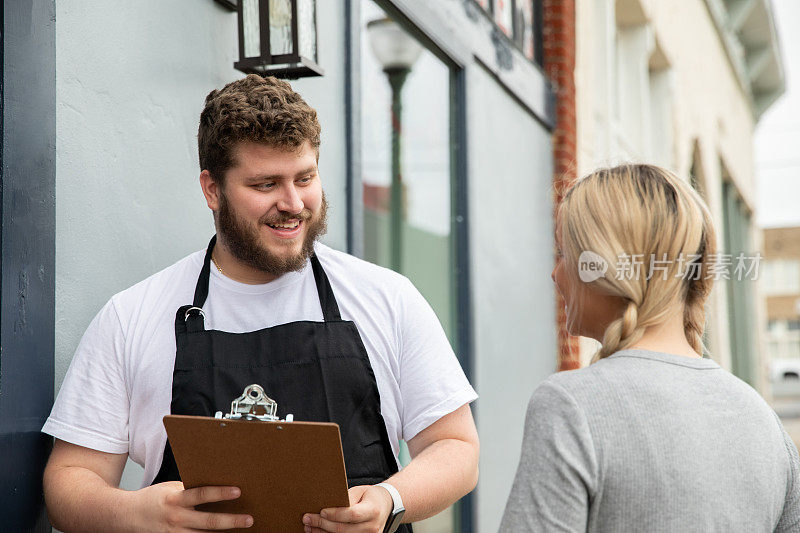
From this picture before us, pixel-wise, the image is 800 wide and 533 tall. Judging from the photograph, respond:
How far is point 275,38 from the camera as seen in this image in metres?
2.93

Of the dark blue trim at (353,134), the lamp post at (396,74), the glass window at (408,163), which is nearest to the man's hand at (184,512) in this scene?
the dark blue trim at (353,134)

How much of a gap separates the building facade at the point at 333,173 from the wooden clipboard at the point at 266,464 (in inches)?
22.5

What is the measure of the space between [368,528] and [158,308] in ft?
2.54

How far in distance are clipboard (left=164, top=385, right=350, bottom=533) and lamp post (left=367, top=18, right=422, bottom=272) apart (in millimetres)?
2718

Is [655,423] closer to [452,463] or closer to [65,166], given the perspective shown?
[452,463]

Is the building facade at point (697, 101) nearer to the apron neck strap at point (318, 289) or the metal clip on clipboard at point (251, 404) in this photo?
the apron neck strap at point (318, 289)

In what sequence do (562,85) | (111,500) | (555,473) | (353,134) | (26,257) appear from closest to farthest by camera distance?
(555,473) < (111,500) < (26,257) < (353,134) < (562,85)

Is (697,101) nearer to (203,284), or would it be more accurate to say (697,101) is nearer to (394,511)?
(203,284)

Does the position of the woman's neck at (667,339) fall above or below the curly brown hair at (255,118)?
below

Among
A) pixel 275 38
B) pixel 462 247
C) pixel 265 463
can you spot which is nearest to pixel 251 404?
pixel 265 463

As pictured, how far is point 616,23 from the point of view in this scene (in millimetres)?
9125

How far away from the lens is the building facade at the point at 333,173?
7.29 feet

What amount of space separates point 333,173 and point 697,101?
31.9 ft

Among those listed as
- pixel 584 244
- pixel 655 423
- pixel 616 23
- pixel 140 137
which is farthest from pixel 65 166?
pixel 616 23
